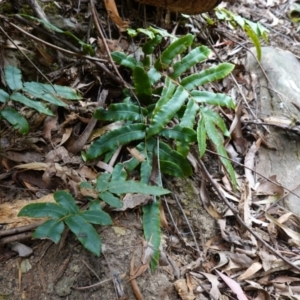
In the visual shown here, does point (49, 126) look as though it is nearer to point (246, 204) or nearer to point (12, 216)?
point (12, 216)

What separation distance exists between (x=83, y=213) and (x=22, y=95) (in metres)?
0.64

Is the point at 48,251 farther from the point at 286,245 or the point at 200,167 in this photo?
the point at 286,245

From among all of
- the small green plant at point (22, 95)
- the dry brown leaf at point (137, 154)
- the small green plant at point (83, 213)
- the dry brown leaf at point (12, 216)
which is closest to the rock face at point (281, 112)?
the dry brown leaf at point (137, 154)

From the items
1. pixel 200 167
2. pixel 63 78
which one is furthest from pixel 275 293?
pixel 63 78

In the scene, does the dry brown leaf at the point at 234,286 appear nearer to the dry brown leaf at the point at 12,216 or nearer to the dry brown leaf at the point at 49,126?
the dry brown leaf at the point at 12,216

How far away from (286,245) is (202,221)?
462mm

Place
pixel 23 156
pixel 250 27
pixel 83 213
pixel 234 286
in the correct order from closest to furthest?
pixel 83 213 < pixel 234 286 < pixel 23 156 < pixel 250 27

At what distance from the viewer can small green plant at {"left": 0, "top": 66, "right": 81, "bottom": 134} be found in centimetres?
173

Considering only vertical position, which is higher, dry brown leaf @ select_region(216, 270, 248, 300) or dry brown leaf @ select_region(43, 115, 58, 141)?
dry brown leaf @ select_region(43, 115, 58, 141)

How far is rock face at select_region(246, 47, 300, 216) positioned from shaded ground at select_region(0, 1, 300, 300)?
0.56ft

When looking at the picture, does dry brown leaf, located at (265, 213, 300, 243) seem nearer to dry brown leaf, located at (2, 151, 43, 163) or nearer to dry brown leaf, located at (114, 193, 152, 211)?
dry brown leaf, located at (114, 193, 152, 211)

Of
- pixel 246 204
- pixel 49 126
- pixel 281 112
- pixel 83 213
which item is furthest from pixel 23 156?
pixel 281 112

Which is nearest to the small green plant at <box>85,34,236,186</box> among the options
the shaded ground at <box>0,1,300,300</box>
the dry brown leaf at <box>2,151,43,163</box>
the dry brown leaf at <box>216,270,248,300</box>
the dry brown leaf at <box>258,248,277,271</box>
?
the shaded ground at <box>0,1,300,300</box>

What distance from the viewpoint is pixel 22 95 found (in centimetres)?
180
